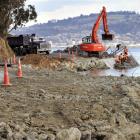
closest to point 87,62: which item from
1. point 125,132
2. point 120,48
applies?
point 120,48

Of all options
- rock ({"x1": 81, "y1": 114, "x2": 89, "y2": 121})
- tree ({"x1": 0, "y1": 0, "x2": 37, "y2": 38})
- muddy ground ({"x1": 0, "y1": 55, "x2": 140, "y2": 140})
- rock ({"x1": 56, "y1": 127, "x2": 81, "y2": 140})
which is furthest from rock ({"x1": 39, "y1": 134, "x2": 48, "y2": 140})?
tree ({"x1": 0, "y1": 0, "x2": 37, "y2": 38})

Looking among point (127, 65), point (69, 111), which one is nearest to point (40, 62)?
point (127, 65)

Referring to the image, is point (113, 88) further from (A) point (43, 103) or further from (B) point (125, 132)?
(B) point (125, 132)

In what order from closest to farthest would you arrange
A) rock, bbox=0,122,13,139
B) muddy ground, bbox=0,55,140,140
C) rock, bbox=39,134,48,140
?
rock, bbox=0,122,13,139 → rock, bbox=39,134,48,140 → muddy ground, bbox=0,55,140,140

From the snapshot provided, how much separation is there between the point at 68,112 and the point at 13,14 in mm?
54934

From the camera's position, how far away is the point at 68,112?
1417 cm

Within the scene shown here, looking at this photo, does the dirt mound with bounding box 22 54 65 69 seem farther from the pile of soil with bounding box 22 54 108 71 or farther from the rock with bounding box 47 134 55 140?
the rock with bounding box 47 134 55 140

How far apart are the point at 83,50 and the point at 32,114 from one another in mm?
51305

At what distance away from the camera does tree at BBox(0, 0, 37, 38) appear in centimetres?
5884

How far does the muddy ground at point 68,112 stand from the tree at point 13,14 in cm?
4047

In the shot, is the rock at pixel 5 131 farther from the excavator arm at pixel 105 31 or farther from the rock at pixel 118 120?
the excavator arm at pixel 105 31

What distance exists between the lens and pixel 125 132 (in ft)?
43.4

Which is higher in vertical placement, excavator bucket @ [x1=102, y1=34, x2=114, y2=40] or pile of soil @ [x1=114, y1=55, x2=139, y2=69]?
excavator bucket @ [x1=102, y1=34, x2=114, y2=40]

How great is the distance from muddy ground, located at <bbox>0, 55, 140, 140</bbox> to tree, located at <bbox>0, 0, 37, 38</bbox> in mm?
40465
